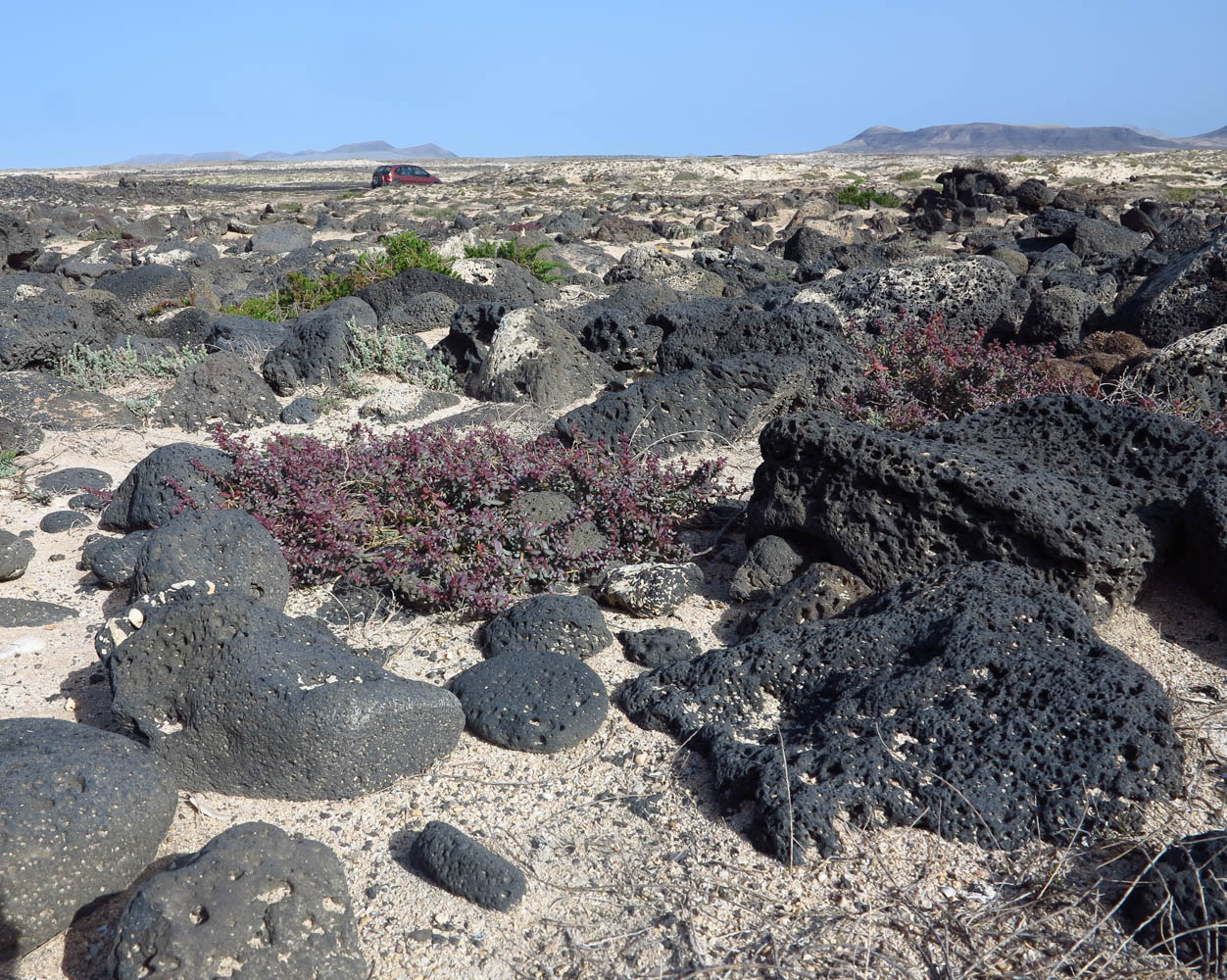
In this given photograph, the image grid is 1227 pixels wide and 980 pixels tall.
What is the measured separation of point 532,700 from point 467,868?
888 millimetres

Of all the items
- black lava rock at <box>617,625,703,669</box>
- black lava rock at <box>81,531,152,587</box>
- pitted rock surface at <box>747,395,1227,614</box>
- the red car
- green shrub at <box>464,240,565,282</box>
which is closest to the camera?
pitted rock surface at <box>747,395,1227,614</box>

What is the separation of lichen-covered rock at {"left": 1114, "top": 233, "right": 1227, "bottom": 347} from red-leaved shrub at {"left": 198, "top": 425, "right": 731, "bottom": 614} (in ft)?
14.2

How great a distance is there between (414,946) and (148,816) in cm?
92

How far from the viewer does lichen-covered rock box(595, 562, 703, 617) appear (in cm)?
442

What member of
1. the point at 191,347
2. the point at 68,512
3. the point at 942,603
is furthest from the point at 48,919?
the point at 191,347

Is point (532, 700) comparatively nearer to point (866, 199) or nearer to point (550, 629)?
point (550, 629)

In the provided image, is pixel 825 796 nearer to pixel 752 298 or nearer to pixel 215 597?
pixel 215 597

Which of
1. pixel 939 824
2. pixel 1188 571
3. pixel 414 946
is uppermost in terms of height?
pixel 1188 571

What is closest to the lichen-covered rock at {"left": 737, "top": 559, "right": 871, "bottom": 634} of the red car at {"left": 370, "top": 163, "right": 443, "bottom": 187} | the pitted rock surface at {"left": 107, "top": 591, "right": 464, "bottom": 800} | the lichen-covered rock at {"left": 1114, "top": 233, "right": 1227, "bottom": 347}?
the pitted rock surface at {"left": 107, "top": 591, "right": 464, "bottom": 800}

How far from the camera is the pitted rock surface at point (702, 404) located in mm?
6539

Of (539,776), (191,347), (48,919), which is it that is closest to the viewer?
(48,919)

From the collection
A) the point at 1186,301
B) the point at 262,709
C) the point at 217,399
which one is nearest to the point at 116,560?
the point at 262,709

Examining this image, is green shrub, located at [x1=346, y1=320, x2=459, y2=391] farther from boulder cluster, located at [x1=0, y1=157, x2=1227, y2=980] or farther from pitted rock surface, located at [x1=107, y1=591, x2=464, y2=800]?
pitted rock surface, located at [x1=107, y1=591, x2=464, y2=800]

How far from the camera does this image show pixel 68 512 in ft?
18.6
